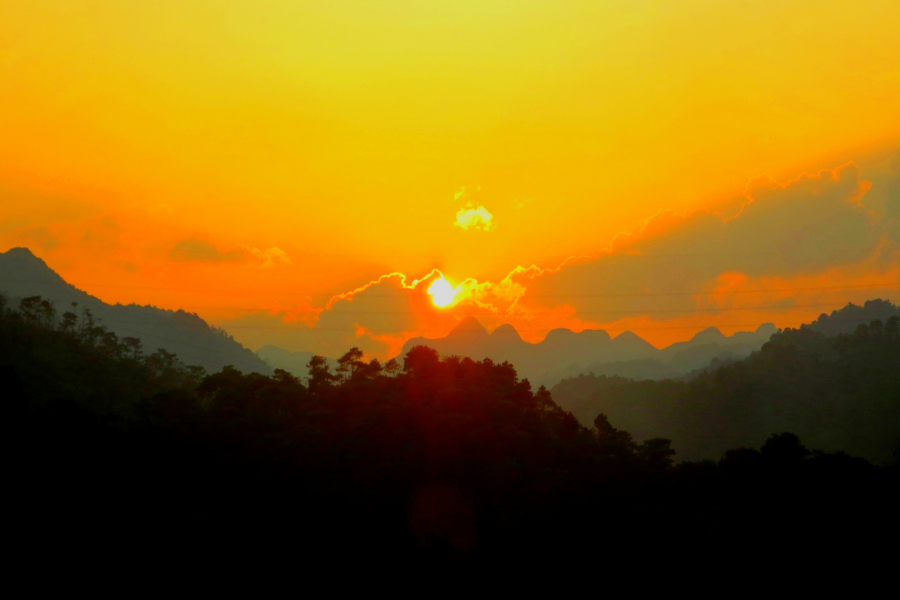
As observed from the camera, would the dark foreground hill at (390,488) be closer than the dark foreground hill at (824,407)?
Yes

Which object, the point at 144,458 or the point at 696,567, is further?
the point at 144,458

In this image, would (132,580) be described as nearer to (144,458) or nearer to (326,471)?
(144,458)

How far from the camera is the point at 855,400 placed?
169 metres

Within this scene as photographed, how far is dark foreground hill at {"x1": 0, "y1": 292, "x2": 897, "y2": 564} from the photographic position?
59.2m

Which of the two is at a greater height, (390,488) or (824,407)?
(824,407)

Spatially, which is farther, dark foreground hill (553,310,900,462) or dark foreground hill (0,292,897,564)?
dark foreground hill (553,310,900,462)

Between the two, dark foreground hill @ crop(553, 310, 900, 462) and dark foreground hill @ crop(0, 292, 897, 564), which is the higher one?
dark foreground hill @ crop(553, 310, 900, 462)

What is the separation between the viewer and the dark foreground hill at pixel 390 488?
194 ft

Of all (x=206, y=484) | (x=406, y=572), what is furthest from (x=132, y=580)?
(x=406, y=572)

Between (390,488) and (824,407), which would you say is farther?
(824,407)

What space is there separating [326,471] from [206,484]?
1192cm

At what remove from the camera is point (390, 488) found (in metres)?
70.4

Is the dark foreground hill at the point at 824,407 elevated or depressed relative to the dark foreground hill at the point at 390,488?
elevated

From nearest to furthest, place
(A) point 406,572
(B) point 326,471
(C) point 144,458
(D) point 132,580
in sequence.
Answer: (D) point 132,580, (A) point 406,572, (C) point 144,458, (B) point 326,471
